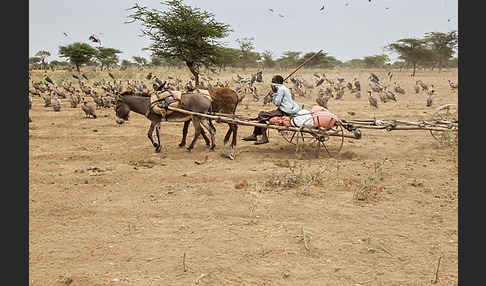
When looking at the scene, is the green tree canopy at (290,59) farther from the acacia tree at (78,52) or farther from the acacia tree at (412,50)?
the acacia tree at (78,52)

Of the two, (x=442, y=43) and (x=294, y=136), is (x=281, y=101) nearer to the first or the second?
(x=294, y=136)

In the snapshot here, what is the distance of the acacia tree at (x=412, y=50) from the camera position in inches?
1558

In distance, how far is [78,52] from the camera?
35.8 meters

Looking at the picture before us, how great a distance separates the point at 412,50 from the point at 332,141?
35.7 meters

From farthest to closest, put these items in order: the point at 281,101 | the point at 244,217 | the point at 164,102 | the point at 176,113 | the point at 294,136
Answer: the point at 294,136 < the point at 176,113 < the point at 164,102 < the point at 281,101 < the point at 244,217

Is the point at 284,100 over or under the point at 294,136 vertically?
over

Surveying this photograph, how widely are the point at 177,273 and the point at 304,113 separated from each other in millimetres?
5526

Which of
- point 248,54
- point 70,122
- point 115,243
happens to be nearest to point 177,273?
point 115,243

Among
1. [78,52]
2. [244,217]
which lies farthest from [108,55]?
[244,217]

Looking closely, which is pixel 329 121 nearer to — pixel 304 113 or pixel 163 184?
pixel 304 113

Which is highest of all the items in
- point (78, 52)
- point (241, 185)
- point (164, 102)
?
point (78, 52)

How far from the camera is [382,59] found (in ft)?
166

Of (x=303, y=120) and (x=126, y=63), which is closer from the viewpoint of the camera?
(x=303, y=120)

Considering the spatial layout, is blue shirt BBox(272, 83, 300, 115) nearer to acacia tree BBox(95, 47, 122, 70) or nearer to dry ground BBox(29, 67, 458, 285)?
dry ground BBox(29, 67, 458, 285)
